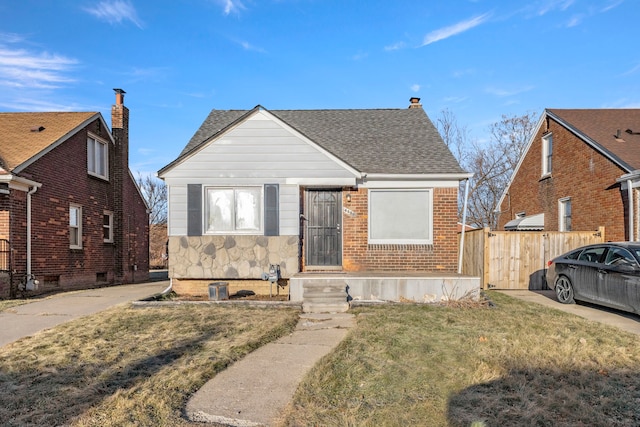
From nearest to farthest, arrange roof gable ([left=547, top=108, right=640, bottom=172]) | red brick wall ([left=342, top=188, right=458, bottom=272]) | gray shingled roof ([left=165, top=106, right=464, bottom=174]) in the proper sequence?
1. red brick wall ([left=342, top=188, right=458, bottom=272])
2. gray shingled roof ([left=165, top=106, right=464, bottom=174])
3. roof gable ([left=547, top=108, right=640, bottom=172])

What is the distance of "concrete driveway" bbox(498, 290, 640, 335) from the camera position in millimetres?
7273

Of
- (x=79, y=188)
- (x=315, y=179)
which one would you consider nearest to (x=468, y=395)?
(x=315, y=179)

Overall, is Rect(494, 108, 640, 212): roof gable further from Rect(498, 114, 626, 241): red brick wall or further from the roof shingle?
the roof shingle

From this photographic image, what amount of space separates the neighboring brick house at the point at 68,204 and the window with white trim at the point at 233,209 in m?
5.30

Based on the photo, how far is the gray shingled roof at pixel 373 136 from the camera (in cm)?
1063

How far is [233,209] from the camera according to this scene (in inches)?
396

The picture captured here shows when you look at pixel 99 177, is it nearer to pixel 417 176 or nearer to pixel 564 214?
pixel 417 176

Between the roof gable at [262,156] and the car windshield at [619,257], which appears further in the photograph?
the roof gable at [262,156]

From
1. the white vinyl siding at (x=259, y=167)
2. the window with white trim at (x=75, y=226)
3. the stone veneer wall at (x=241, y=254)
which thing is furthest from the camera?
the window with white trim at (x=75, y=226)

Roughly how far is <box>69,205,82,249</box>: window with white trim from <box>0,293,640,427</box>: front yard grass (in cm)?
740

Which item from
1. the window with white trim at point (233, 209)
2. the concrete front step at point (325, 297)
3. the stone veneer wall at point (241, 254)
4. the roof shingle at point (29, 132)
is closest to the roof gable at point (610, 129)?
the concrete front step at point (325, 297)

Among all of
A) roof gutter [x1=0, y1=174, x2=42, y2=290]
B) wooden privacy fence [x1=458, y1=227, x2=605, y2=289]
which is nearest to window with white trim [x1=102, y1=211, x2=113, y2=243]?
roof gutter [x1=0, y1=174, x2=42, y2=290]

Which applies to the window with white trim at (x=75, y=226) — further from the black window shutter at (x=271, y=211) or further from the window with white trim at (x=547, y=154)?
the window with white trim at (x=547, y=154)

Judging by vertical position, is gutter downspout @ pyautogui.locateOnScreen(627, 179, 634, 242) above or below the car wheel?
above
